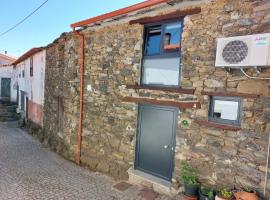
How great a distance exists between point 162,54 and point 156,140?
7.23ft

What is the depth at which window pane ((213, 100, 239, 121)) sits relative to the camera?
4.52m

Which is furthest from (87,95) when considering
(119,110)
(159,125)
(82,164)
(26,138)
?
(26,138)

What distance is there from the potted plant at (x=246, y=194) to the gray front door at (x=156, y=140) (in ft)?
5.78

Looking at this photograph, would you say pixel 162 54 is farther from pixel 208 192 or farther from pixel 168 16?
pixel 208 192

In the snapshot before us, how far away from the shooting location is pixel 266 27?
4051 mm

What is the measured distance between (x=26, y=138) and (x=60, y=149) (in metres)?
4.07

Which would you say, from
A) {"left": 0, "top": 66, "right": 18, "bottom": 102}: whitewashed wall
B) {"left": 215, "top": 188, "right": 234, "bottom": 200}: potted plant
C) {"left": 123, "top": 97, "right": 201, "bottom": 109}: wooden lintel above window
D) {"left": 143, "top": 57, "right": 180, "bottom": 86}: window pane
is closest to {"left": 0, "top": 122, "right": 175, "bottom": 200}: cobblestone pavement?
{"left": 215, "top": 188, "right": 234, "bottom": 200}: potted plant

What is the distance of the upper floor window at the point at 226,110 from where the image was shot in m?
4.48

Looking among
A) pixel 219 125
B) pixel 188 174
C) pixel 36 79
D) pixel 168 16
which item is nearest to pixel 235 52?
pixel 219 125

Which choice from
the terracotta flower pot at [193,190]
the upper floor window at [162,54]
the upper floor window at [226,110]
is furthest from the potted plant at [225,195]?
the upper floor window at [162,54]

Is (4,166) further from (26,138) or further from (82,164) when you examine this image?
(26,138)

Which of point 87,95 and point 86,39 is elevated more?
point 86,39

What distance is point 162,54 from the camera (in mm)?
5840

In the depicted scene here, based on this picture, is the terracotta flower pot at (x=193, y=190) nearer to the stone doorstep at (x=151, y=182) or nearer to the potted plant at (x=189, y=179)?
the potted plant at (x=189, y=179)
